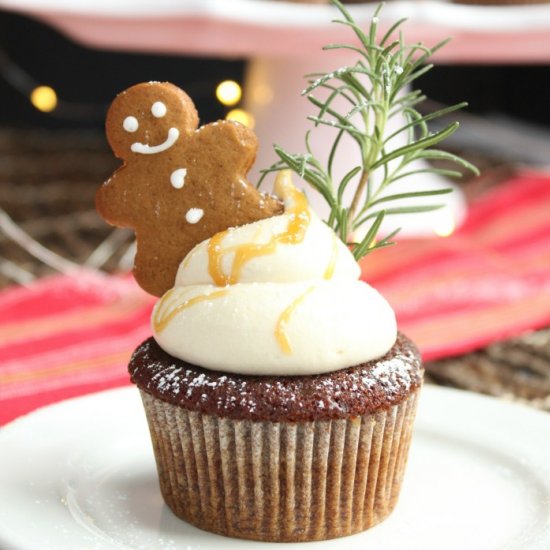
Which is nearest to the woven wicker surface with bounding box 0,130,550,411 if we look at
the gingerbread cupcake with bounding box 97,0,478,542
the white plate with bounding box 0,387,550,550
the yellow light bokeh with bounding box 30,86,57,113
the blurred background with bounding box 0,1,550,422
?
the blurred background with bounding box 0,1,550,422

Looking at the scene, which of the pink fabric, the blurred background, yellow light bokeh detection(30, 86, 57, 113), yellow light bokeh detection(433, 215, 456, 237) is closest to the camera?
the pink fabric

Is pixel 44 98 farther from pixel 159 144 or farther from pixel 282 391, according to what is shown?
pixel 282 391

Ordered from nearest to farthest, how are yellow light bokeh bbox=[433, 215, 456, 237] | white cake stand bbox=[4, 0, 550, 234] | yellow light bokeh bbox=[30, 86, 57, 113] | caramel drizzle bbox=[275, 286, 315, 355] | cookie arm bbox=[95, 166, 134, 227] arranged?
caramel drizzle bbox=[275, 286, 315, 355], cookie arm bbox=[95, 166, 134, 227], white cake stand bbox=[4, 0, 550, 234], yellow light bokeh bbox=[433, 215, 456, 237], yellow light bokeh bbox=[30, 86, 57, 113]

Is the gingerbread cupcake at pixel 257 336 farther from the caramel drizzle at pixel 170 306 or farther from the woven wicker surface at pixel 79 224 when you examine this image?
the woven wicker surface at pixel 79 224

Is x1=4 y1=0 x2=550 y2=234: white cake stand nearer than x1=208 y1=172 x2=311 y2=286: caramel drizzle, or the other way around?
x1=208 y1=172 x2=311 y2=286: caramel drizzle

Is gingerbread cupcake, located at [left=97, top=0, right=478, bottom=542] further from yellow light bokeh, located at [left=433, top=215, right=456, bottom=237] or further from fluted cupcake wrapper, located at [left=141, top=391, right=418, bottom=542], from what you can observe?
yellow light bokeh, located at [left=433, top=215, right=456, bottom=237]

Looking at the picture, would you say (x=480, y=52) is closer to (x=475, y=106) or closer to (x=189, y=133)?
(x=189, y=133)
